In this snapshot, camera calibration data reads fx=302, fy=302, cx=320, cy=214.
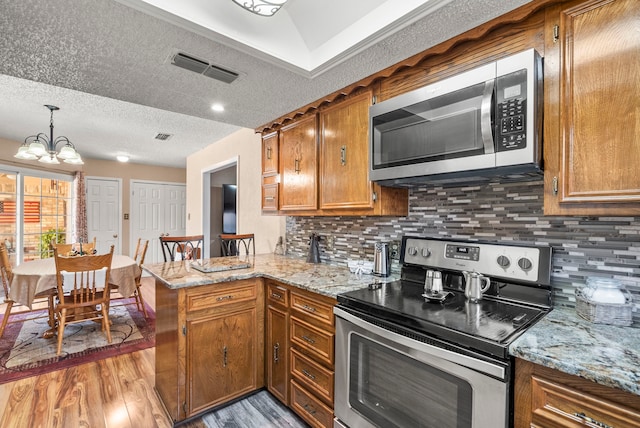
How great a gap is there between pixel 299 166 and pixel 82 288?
2.47m

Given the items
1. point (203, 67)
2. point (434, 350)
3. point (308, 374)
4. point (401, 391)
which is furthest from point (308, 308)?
point (203, 67)

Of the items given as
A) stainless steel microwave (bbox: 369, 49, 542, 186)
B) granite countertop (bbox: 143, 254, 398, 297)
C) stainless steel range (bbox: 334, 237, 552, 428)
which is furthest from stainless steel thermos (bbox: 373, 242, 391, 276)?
stainless steel microwave (bbox: 369, 49, 542, 186)

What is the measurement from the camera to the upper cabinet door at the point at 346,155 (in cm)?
192

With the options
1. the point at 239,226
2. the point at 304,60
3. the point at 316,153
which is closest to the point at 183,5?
the point at 304,60

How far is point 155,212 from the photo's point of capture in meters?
6.79

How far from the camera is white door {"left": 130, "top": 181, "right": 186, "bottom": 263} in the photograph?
21.5ft

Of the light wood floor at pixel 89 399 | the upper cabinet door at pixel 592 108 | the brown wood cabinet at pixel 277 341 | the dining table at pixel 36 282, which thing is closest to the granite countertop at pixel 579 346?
the brown wood cabinet at pixel 277 341

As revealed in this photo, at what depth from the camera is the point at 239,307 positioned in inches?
80.6

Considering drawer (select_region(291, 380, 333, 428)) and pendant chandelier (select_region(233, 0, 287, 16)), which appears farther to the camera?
drawer (select_region(291, 380, 333, 428))

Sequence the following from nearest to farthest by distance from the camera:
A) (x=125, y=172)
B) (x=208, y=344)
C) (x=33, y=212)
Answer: (x=208, y=344), (x=33, y=212), (x=125, y=172)

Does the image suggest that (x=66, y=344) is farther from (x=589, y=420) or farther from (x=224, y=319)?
(x=589, y=420)

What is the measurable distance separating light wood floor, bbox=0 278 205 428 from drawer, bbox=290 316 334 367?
0.79 metres

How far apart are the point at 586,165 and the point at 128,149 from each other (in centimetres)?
604

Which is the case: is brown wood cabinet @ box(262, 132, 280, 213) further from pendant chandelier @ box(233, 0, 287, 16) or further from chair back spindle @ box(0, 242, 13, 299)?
chair back spindle @ box(0, 242, 13, 299)
